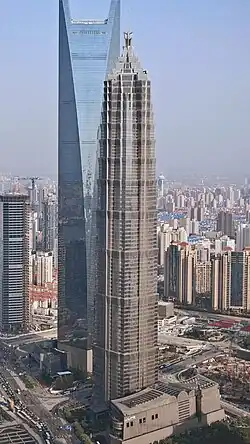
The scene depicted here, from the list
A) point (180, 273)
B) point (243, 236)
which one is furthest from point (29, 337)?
point (243, 236)

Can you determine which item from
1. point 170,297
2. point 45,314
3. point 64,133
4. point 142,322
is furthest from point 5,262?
point 142,322

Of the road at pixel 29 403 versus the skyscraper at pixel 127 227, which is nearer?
the road at pixel 29 403

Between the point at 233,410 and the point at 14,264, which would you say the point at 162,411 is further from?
the point at 14,264

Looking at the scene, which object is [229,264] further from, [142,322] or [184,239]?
[142,322]

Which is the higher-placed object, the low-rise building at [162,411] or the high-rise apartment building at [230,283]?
the high-rise apartment building at [230,283]

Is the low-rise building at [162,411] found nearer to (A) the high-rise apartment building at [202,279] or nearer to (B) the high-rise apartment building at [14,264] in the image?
(B) the high-rise apartment building at [14,264]

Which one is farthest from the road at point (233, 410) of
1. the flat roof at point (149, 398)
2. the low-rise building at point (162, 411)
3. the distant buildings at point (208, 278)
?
the distant buildings at point (208, 278)

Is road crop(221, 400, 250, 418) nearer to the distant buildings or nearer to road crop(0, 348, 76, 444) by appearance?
road crop(0, 348, 76, 444)
